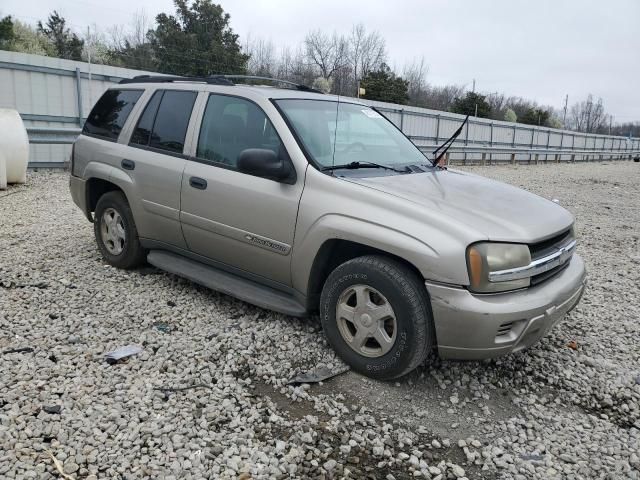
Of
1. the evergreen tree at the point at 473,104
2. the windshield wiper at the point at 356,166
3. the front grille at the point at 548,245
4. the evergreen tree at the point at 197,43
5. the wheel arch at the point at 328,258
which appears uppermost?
the evergreen tree at the point at 197,43

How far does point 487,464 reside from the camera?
2676 millimetres

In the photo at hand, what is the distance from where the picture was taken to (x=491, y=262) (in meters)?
2.95

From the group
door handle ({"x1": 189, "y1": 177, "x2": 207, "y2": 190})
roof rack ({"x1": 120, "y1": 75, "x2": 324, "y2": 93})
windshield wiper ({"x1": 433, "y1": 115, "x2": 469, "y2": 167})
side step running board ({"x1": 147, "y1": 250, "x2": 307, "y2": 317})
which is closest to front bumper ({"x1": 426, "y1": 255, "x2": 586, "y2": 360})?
side step running board ({"x1": 147, "y1": 250, "x2": 307, "y2": 317})

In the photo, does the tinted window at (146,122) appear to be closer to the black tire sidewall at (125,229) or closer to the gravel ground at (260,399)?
the black tire sidewall at (125,229)

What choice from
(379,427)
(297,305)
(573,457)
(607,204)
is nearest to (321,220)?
(297,305)

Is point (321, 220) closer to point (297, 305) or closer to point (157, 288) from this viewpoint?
point (297, 305)

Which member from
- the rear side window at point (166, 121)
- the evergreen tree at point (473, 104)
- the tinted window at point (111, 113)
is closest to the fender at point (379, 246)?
the rear side window at point (166, 121)

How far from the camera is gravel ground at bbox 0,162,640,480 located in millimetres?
2625

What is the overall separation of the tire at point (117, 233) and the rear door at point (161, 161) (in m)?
0.19

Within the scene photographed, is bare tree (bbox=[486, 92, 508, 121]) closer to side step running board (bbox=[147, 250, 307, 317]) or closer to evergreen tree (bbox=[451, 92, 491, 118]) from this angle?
evergreen tree (bbox=[451, 92, 491, 118])

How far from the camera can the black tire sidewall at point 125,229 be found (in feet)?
16.1

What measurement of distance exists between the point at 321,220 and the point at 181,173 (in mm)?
1480

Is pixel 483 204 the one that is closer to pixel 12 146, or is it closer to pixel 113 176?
pixel 113 176

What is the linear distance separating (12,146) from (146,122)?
6154 millimetres
